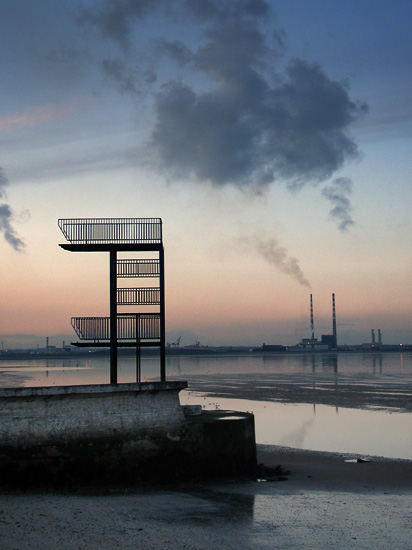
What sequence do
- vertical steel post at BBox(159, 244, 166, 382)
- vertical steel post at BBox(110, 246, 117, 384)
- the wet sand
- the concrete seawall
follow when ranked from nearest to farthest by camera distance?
the wet sand < the concrete seawall < vertical steel post at BBox(159, 244, 166, 382) < vertical steel post at BBox(110, 246, 117, 384)

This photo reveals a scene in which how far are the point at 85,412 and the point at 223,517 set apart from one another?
4.87 meters

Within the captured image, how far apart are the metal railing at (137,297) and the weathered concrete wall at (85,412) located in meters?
3.77

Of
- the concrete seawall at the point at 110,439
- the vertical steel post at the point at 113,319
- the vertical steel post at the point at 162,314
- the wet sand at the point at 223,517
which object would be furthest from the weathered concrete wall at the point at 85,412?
the vertical steel post at the point at 113,319

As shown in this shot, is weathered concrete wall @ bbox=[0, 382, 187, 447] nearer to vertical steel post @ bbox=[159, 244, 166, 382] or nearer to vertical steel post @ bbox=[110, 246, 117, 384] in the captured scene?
vertical steel post @ bbox=[159, 244, 166, 382]

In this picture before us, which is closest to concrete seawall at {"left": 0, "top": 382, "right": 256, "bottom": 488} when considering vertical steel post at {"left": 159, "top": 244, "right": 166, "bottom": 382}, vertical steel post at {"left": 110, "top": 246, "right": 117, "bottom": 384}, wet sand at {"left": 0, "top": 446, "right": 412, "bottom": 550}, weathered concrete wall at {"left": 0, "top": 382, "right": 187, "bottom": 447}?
weathered concrete wall at {"left": 0, "top": 382, "right": 187, "bottom": 447}

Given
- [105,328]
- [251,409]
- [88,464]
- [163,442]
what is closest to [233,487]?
[163,442]

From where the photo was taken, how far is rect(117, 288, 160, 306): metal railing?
785 inches

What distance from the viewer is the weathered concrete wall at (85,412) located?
597 inches

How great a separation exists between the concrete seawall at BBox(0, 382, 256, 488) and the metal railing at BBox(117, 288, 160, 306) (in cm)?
366

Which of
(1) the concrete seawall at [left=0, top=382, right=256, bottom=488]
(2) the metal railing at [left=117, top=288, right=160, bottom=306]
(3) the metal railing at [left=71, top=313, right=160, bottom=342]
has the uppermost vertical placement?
(2) the metal railing at [left=117, top=288, right=160, bottom=306]

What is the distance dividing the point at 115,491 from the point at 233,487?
3201 mm

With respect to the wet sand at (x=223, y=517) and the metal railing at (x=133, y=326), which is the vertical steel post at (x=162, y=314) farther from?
the wet sand at (x=223, y=517)

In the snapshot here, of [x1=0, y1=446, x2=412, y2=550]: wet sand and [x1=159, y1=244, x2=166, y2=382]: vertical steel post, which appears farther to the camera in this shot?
[x1=159, y1=244, x2=166, y2=382]: vertical steel post

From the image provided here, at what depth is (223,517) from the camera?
1292 centimetres
